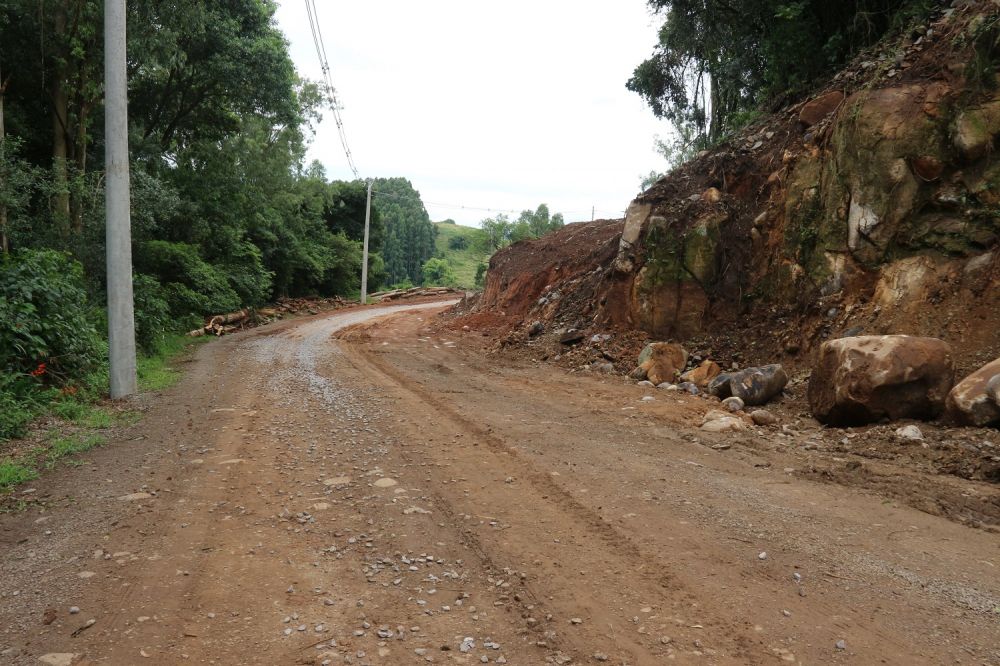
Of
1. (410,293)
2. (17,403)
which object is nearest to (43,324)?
→ (17,403)

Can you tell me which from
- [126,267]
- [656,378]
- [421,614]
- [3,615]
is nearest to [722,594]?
[421,614]

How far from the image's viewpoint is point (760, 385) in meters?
8.47

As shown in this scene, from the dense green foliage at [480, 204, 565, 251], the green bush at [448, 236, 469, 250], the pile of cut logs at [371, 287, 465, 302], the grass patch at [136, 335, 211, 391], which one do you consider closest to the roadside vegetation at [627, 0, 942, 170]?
the grass patch at [136, 335, 211, 391]

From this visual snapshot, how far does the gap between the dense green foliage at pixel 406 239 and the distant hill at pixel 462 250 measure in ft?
15.8

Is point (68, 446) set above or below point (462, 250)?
below

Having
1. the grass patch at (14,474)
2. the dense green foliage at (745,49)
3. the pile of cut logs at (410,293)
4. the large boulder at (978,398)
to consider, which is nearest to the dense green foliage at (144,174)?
the grass patch at (14,474)

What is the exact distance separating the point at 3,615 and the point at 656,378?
8750mm

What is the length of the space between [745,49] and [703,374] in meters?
10.3

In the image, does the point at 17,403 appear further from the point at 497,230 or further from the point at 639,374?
the point at 497,230

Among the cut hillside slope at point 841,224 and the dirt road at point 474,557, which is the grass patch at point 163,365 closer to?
the dirt road at point 474,557

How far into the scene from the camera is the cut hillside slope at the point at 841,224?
320 inches

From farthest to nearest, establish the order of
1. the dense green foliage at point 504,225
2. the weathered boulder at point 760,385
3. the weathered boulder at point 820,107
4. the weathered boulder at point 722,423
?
the dense green foliage at point 504,225 < the weathered boulder at point 820,107 < the weathered boulder at point 760,385 < the weathered boulder at point 722,423

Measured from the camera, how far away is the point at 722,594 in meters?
3.41

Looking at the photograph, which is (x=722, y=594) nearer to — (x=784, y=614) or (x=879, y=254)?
(x=784, y=614)
